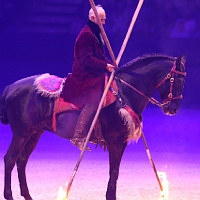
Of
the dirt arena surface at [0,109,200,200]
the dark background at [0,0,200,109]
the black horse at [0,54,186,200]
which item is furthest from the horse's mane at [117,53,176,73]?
the dark background at [0,0,200,109]

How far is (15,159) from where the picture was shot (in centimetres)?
520

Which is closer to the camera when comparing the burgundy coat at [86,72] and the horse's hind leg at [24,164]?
the burgundy coat at [86,72]

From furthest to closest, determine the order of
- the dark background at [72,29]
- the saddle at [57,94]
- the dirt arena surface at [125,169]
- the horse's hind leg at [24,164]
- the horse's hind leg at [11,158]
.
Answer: the dark background at [72,29] < the dirt arena surface at [125,169] < the horse's hind leg at [24,164] < the horse's hind leg at [11,158] < the saddle at [57,94]

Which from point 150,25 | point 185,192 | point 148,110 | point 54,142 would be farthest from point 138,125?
point 148,110

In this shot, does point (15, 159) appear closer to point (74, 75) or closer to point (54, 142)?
point (74, 75)

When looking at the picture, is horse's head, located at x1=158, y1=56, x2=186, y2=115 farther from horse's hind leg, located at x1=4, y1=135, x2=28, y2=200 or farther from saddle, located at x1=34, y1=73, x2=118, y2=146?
horse's hind leg, located at x1=4, y1=135, x2=28, y2=200

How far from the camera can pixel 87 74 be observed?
16.0ft

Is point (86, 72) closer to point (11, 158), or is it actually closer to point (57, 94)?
point (57, 94)

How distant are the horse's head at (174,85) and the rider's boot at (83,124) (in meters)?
0.69

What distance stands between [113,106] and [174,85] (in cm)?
59

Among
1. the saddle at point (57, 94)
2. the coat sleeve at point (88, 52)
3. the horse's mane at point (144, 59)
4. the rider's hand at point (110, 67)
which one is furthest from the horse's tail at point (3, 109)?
the horse's mane at point (144, 59)

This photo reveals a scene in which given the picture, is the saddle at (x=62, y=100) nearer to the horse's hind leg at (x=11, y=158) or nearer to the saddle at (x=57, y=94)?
the saddle at (x=57, y=94)

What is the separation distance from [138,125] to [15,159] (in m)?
1.28

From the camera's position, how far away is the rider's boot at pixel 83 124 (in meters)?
4.84
